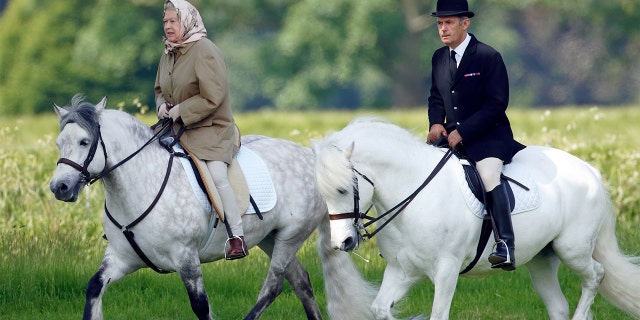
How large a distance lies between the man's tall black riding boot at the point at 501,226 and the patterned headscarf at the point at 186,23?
2.54 meters

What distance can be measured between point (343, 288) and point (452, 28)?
94.7 inches

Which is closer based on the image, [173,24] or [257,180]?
[173,24]

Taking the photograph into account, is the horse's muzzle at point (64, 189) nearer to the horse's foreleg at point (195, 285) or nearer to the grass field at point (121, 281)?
the horse's foreleg at point (195, 285)

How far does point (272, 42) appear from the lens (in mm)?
55000

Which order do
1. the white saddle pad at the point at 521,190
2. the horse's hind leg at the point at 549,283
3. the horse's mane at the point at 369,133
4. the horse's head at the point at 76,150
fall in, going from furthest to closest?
the horse's hind leg at the point at 549,283, the white saddle pad at the point at 521,190, the horse's head at the point at 76,150, the horse's mane at the point at 369,133

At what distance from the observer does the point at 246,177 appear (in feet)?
32.6

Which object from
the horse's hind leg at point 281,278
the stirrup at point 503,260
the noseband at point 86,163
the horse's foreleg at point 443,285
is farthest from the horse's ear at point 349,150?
the horse's hind leg at point 281,278

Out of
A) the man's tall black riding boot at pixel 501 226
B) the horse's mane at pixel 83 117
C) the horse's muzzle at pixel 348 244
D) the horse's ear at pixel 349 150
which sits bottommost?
the man's tall black riding boot at pixel 501 226

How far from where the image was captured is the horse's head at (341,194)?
27.0 ft

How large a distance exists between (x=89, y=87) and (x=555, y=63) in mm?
28256

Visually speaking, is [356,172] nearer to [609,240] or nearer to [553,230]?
[553,230]

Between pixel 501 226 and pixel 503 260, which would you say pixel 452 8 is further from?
pixel 503 260

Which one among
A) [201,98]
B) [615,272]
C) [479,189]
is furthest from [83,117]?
[615,272]

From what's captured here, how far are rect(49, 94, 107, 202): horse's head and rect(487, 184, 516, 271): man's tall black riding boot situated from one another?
284cm
